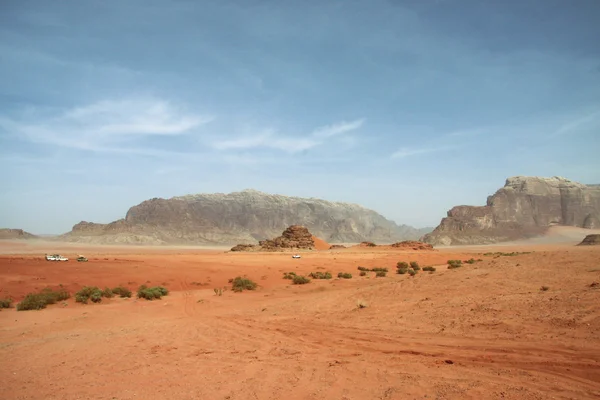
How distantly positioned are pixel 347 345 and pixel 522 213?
532 feet

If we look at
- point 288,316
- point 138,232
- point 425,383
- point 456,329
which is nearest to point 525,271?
point 456,329

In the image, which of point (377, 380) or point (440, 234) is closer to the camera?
point (377, 380)

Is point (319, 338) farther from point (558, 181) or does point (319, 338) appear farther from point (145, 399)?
point (558, 181)

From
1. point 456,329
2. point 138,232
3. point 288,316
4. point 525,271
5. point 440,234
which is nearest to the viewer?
point 456,329

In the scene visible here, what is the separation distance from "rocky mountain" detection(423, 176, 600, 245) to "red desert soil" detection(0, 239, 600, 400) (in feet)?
388

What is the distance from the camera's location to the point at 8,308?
1712cm

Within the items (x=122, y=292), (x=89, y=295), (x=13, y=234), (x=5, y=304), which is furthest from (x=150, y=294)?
(x=13, y=234)

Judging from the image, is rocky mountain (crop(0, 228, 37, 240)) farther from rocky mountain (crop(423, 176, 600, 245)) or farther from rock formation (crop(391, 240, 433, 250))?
rocky mountain (crop(423, 176, 600, 245))

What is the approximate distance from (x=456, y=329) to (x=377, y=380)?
12.6 ft

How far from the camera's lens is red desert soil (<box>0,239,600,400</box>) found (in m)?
6.55

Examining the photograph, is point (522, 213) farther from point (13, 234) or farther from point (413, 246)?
Result: point (13, 234)

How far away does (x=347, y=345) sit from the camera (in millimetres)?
9211

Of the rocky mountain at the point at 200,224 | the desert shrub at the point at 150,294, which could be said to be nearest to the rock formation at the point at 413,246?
the desert shrub at the point at 150,294

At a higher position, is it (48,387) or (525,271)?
(525,271)
